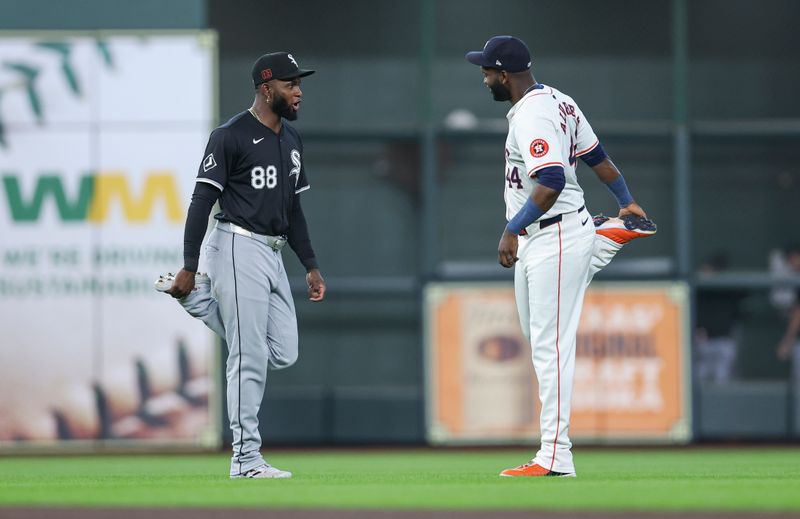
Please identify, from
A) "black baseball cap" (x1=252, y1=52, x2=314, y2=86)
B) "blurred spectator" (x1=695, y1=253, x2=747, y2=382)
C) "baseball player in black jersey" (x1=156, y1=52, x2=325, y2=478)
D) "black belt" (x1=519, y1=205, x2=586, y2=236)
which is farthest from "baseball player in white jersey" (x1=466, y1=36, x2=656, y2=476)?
"blurred spectator" (x1=695, y1=253, x2=747, y2=382)

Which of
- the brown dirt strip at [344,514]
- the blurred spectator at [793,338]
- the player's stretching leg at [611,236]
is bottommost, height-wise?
the brown dirt strip at [344,514]

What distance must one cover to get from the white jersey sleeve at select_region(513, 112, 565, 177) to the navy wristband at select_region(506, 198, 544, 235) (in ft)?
0.48

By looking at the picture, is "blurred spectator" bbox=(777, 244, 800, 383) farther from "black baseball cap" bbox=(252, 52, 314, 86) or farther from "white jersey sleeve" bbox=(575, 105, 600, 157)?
"black baseball cap" bbox=(252, 52, 314, 86)

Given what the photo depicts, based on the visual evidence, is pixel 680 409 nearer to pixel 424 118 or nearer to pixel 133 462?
pixel 424 118

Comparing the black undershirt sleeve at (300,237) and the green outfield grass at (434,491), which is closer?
the green outfield grass at (434,491)

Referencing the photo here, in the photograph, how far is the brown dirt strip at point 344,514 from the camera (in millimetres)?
5500

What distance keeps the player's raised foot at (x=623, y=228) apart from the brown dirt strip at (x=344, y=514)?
213 cm

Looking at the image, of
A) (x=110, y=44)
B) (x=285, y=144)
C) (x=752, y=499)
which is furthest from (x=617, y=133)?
(x=752, y=499)

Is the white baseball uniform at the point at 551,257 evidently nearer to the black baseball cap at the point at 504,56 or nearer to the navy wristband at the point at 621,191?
the black baseball cap at the point at 504,56

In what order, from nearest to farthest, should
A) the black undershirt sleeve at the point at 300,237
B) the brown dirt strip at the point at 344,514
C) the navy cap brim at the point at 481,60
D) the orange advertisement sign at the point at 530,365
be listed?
the brown dirt strip at the point at 344,514 < the navy cap brim at the point at 481,60 < the black undershirt sleeve at the point at 300,237 < the orange advertisement sign at the point at 530,365

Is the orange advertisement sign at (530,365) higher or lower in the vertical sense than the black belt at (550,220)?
lower

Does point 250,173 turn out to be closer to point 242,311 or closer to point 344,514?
point 242,311

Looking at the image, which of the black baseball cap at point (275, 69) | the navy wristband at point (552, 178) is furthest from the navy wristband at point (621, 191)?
the black baseball cap at point (275, 69)

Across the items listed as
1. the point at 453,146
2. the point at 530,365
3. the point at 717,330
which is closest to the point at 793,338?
the point at 717,330
